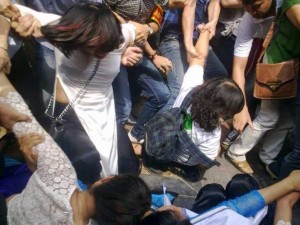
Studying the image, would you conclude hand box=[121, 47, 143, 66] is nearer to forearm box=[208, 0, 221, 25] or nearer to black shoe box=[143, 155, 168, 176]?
black shoe box=[143, 155, 168, 176]

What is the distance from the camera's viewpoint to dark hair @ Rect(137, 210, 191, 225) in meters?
1.76

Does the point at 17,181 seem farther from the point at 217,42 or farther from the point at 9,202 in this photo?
the point at 217,42

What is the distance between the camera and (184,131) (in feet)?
8.95

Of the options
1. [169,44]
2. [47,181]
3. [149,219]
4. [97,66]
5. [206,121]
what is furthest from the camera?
[169,44]

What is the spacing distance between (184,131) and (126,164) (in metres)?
0.47

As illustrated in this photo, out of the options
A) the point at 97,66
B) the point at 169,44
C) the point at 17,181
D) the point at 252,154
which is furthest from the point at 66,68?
the point at 252,154

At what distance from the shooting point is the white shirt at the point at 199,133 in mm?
2709

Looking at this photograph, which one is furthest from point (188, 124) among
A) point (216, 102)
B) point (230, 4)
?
point (230, 4)

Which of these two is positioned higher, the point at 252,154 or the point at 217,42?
the point at 217,42

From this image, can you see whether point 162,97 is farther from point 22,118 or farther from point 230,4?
point 22,118

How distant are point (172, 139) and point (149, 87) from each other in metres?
0.53

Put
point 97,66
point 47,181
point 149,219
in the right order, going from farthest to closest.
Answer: point 97,66
point 149,219
point 47,181

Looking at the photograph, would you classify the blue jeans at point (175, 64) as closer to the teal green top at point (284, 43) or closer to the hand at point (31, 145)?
the teal green top at point (284, 43)

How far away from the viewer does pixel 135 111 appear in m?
3.56
